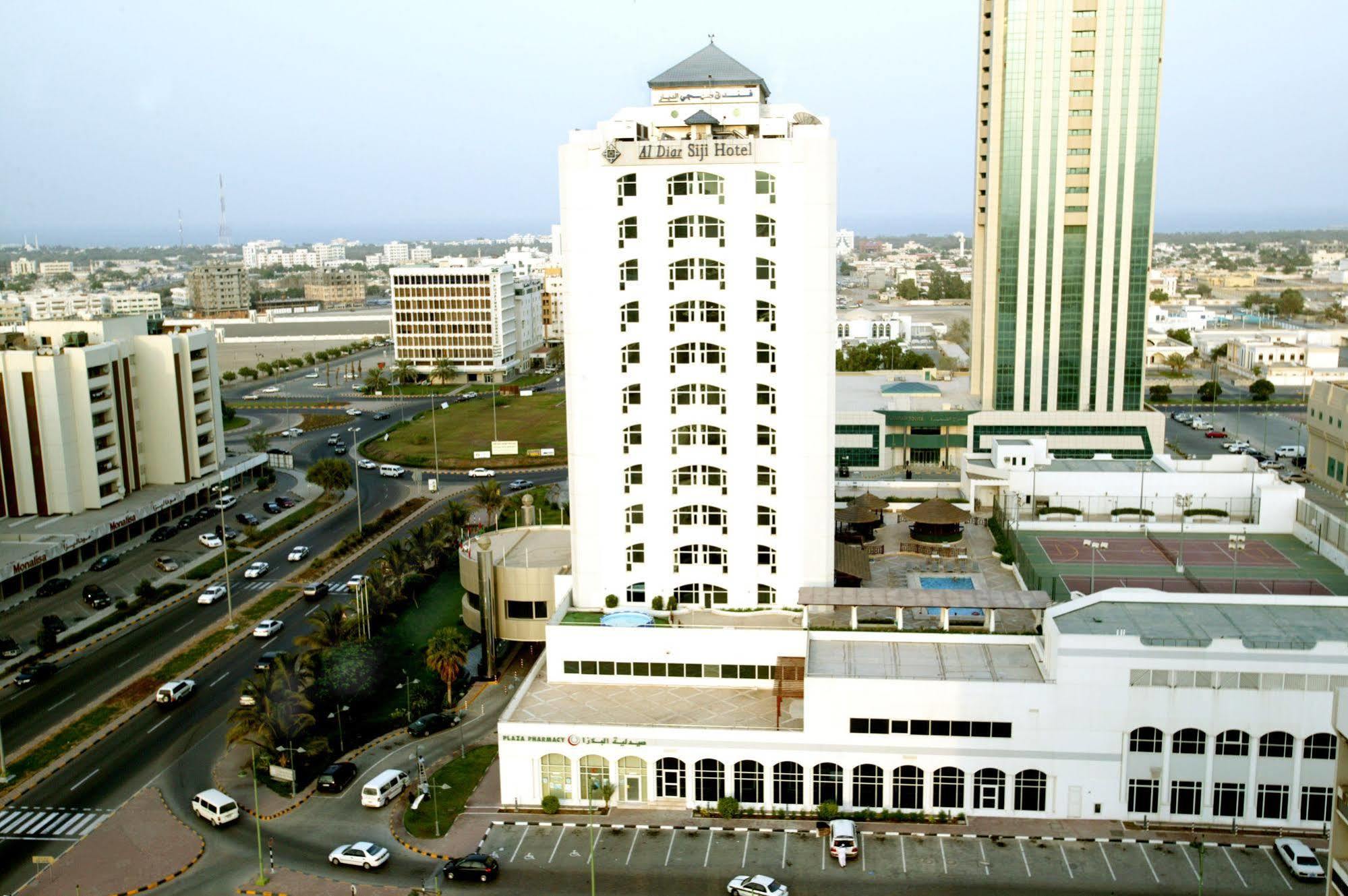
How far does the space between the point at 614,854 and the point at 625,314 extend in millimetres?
23339

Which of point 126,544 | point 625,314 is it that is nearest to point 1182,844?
point 625,314

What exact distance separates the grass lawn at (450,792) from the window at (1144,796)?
26.5 meters

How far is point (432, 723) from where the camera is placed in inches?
2167

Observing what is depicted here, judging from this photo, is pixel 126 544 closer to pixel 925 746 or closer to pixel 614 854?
pixel 614 854

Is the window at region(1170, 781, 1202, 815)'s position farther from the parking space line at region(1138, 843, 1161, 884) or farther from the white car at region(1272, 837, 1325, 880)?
the white car at region(1272, 837, 1325, 880)

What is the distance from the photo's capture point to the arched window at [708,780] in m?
46.2

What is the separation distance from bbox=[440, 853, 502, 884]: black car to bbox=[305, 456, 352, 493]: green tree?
6405 centimetres

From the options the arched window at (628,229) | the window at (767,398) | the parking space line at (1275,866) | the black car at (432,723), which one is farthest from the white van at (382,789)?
the parking space line at (1275,866)

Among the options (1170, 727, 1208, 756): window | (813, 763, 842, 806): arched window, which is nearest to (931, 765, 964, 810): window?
(813, 763, 842, 806): arched window

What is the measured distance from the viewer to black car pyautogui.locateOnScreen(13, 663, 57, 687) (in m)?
61.2

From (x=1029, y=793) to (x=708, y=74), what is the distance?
3507 cm

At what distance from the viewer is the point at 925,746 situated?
45250 mm

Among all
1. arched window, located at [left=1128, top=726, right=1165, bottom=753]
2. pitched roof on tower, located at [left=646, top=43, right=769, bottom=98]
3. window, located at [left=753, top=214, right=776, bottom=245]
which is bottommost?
arched window, located at [left=1128, top=726, right=1165, bottom=753]

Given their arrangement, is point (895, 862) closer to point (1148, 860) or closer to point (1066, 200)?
point (1148, 860)
